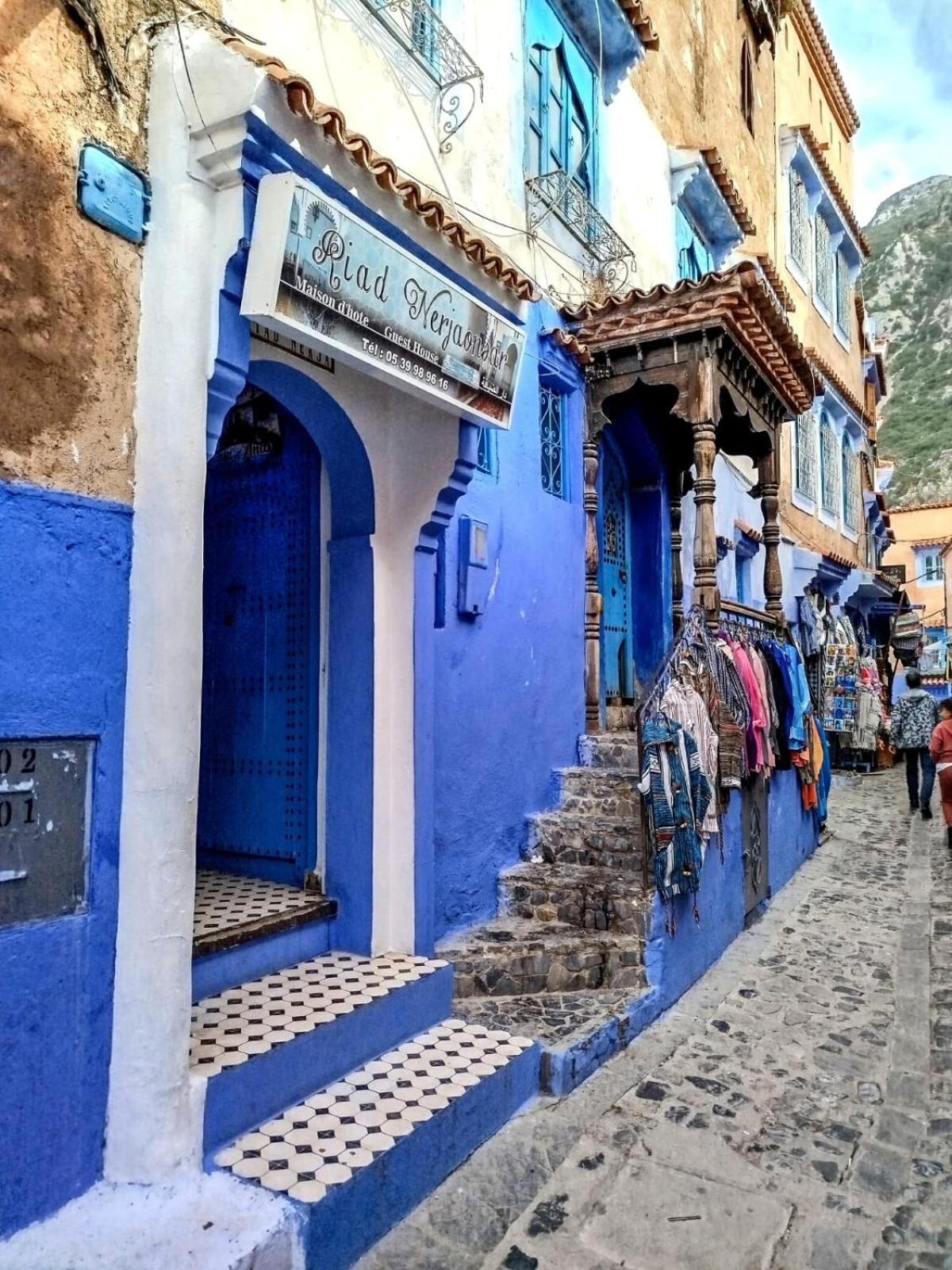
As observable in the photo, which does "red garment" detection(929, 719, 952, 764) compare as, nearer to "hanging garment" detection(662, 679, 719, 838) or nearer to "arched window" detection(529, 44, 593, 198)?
"hanging garment" detection(662, 679, 719, 838)

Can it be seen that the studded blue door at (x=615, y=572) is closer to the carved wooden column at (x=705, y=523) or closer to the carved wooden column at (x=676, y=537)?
Answer: the carved wooden column at (x=676, y=537)

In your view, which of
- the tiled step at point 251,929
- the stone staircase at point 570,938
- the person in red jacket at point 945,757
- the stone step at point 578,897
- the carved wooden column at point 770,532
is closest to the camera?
the tiled step at point 251,929

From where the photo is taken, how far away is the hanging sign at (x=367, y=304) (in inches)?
125

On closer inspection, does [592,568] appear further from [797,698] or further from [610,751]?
[797,698]

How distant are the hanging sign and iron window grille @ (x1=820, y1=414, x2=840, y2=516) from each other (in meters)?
15.3

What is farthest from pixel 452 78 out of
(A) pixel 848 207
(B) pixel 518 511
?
(A) pixel 848 207

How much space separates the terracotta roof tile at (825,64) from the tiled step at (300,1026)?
17726 millimetres

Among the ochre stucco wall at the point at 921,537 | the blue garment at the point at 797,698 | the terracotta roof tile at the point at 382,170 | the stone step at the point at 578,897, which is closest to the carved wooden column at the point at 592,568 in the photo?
the stone step at the point at 578,897

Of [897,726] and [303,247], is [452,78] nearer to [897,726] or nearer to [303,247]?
[303,247]

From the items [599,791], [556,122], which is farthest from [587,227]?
[599,791]

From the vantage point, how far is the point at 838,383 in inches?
698

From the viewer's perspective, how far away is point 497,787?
6273mm

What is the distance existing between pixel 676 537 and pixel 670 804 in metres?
4.84

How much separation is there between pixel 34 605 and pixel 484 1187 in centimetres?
283
